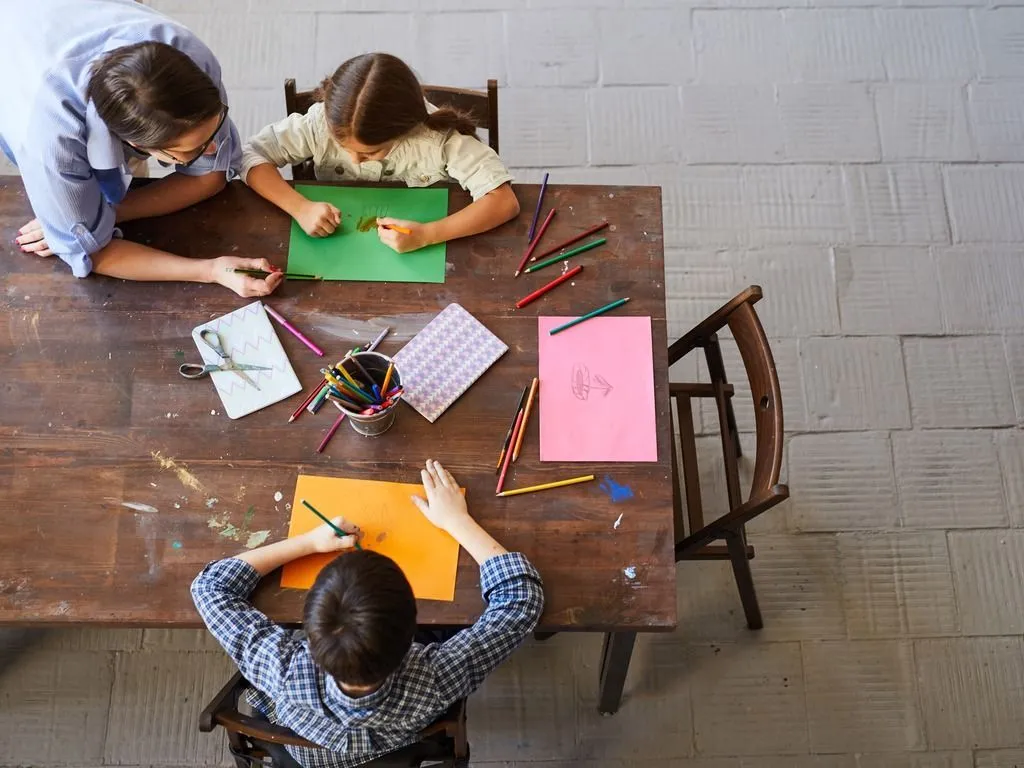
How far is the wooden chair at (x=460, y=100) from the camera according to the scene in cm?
181

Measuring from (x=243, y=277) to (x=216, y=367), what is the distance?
172mm

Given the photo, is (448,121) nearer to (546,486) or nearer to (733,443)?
(546,486)

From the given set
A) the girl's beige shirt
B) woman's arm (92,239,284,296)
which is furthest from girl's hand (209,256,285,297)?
the girl's beige shirt

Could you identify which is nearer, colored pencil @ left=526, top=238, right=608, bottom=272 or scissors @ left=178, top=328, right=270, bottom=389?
scissors @ left=178, top=328, right=270, bottom=389

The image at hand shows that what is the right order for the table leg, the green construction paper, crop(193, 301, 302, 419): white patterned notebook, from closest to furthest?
crop(193, 301, 302, 419): white patterned notebook → the green construction paper → the table leg

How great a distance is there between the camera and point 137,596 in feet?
4.61

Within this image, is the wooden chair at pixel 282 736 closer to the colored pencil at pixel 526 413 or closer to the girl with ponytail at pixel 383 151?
the colored pencil at pixel 526 413

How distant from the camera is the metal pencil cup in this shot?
4.65 feet

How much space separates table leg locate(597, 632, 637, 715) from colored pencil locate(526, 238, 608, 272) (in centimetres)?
70

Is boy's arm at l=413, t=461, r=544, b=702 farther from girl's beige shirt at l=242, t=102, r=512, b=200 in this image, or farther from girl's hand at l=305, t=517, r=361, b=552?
girl's beige shirt at l=242, t=102, r=512, b=200

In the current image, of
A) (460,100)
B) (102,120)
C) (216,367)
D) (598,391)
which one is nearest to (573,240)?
(598,391)

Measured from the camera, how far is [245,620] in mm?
1370

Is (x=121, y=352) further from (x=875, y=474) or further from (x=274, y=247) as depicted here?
(x=875, y=474)

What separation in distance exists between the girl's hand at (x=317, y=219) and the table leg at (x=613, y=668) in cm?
94
